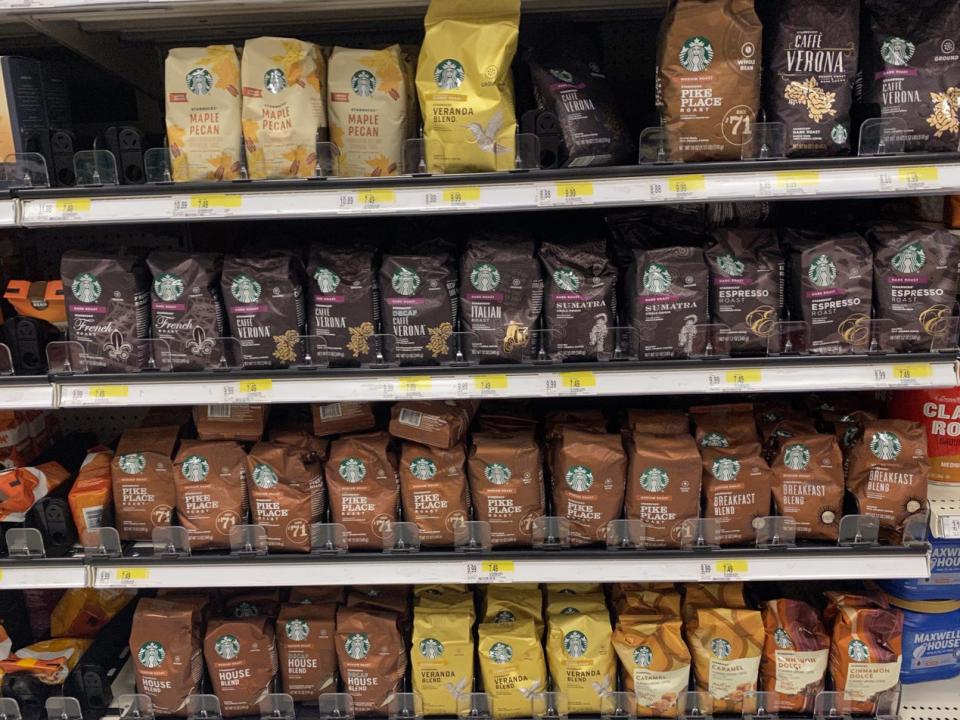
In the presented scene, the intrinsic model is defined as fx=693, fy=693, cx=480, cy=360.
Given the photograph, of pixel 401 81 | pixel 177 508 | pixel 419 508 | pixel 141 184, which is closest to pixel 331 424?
pixel 419 508

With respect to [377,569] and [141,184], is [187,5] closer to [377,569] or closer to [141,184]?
[141,184]

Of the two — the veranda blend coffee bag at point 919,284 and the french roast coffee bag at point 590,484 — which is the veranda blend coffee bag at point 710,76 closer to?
the veranda blend coffee bag at point 919,284

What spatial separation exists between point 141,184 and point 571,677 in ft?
4.86

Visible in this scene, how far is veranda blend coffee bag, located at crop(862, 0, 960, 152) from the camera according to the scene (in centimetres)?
141

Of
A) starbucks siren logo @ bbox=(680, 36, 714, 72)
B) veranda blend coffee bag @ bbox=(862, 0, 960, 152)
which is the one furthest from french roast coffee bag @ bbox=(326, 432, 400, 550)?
veranda blend coffee bag @ bbox=(862, 0, 960, 152)

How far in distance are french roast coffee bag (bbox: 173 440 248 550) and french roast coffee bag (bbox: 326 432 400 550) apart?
0.23 metres

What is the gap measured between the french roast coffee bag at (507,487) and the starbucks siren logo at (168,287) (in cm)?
76

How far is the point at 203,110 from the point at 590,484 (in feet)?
3.92

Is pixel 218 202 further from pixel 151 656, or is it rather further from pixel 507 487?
pixel 151 656

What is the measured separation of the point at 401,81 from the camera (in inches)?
59.7

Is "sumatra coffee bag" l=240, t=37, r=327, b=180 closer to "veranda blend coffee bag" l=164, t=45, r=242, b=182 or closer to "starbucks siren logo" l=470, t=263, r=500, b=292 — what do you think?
"veranda blend coffee bag" l=164, t=45, r=242, b=182

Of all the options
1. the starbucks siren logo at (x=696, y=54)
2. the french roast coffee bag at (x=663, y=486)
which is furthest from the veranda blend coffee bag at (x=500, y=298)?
the starbucks siren logo at (x=696, y=54)

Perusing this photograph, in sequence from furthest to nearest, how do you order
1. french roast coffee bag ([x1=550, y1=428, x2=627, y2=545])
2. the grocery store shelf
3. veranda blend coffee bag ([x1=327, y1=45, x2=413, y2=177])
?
1. french roast coffee bag ([x1=550, y1=428, x2=627, y2=545])
2. veranda blend coffee bag ([x1=327, y1=45, x2=413, y2=177])
3. the grocery store shelf

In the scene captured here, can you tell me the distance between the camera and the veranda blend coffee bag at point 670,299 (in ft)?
4.96
